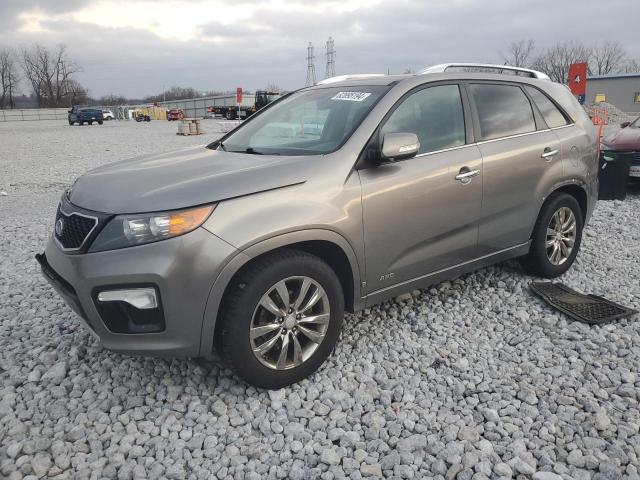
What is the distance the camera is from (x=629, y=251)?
536cm

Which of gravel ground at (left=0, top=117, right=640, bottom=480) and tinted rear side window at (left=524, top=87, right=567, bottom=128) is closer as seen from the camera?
gravel ground at (left=0, top=117, right=640, bottom=480)

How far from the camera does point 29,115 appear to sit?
207 feet

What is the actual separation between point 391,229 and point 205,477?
5.68 ft

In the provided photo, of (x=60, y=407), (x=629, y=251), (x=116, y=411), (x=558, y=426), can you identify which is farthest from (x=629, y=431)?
(x=629, y=251)

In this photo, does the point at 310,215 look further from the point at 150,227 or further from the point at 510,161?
the point at 510,161

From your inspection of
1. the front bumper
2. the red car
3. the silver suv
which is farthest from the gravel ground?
the red car

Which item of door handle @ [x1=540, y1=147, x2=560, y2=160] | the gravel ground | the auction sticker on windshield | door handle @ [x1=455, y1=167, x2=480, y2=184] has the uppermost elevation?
the auction sticker on windshield

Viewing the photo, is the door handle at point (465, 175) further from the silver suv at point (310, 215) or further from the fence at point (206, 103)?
the fence at point (206, 103)

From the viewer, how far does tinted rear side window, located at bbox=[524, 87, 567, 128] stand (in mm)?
4301

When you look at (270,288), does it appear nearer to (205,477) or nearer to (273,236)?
(273,236)

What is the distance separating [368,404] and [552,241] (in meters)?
2.52

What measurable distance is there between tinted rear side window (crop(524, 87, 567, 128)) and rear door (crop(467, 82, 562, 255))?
0.08 m

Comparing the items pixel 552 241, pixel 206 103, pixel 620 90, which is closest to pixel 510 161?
pixel 552 241

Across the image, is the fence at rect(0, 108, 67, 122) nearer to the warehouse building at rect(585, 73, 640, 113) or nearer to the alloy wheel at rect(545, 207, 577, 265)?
the warehouse building at rect(585, 73, 640, 113)
